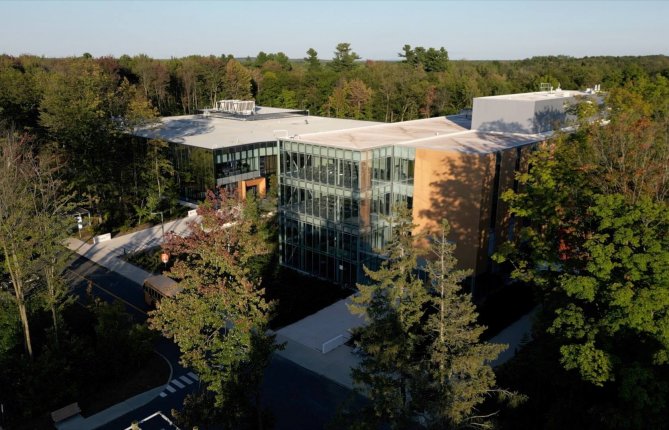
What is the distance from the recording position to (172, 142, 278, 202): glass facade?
51438mm

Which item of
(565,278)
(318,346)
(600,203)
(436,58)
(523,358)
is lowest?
(318,346)

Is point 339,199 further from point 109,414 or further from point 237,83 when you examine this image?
point 237,83

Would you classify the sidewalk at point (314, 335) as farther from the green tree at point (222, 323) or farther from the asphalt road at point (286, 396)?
the green tree at point (222, 323)

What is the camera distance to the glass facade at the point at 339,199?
33.8m

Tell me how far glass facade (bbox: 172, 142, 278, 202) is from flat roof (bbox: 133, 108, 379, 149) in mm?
675

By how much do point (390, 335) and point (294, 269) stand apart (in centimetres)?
2276

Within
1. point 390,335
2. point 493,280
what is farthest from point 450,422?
point 493,280

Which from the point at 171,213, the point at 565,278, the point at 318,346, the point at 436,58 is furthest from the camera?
the point at 436,58

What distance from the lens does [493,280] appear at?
3403 cm

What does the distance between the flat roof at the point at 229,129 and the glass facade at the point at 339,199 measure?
12414 mm

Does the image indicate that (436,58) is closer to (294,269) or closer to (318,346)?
(294,269)

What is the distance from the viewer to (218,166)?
51.3 metres

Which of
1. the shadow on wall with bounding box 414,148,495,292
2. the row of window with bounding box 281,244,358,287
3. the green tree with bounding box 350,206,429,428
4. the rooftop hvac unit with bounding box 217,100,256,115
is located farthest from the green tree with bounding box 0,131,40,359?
the rooftop hvac unit with bounding box 217,100,256,115

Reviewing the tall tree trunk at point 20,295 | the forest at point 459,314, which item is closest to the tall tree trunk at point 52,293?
the forest at point 459,314
